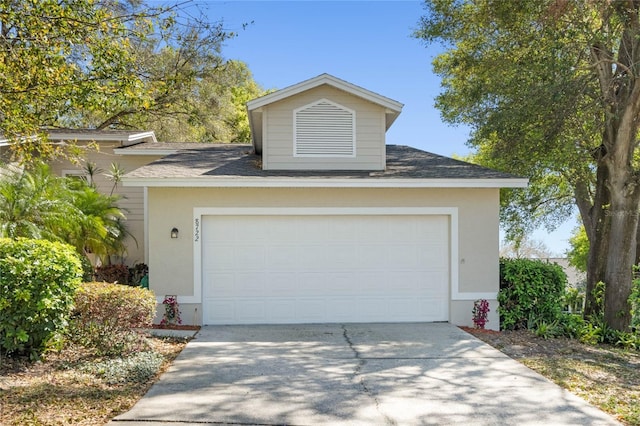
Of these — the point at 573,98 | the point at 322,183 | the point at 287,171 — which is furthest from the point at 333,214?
the point at 573,98

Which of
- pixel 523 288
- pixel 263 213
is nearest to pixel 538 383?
pixel 523 288

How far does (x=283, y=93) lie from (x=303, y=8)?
5.75 metres

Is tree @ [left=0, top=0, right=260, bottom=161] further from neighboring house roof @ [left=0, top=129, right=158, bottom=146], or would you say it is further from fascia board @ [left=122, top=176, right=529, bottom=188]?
neighboring house roof @ [left=0, top=129, right=158, bottom=146]

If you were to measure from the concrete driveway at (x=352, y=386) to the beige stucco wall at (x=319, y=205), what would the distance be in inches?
68.4

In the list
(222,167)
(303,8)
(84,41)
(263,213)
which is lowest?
(263,213)

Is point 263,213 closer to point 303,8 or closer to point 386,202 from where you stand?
point 386,202

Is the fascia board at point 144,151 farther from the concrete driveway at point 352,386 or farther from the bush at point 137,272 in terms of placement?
the concrete driveway at point 352,386

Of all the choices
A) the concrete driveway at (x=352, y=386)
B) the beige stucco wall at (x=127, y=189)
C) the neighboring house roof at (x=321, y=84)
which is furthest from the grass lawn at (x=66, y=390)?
the beige stucco wall at (x=127, y=189)

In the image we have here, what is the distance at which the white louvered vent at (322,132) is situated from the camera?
10328 mm

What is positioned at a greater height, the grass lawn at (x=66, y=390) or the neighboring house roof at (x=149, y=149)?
the neighboring house roof at (x=149, y=149)

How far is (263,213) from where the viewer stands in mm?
9422

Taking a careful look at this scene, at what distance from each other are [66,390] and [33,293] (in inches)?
55.4

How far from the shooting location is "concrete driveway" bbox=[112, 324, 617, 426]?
4.70m

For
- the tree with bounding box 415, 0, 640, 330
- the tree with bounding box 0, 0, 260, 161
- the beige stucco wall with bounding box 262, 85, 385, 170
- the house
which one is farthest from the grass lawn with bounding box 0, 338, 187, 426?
the tree with bounding box 415, 0, 640, 330
